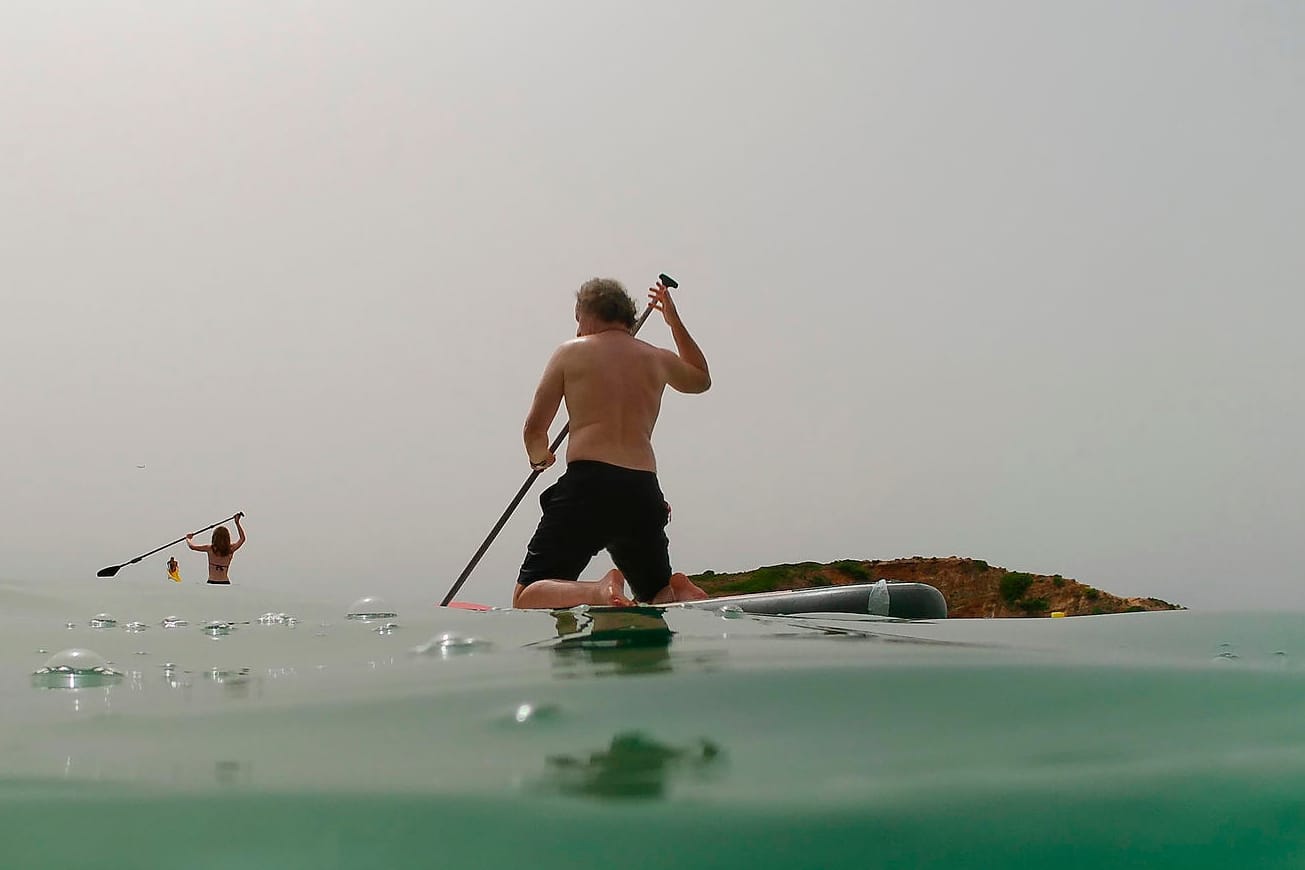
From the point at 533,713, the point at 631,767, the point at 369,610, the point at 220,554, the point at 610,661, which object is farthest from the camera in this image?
the point at 220,554

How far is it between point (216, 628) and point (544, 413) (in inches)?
56.6

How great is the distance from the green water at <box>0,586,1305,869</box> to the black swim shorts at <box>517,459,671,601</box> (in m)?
1.60

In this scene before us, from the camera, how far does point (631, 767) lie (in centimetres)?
74

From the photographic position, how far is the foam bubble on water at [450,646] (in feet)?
4.75

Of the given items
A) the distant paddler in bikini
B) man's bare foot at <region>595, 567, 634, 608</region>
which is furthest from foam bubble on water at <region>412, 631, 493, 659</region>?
the distant paddler in bikini

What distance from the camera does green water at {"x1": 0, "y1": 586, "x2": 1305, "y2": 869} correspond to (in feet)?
2.08

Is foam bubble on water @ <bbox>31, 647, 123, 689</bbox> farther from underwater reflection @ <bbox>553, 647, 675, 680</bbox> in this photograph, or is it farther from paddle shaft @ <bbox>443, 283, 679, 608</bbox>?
paddle shaft @ <bbox>443, 283, 679, 608</bbox>

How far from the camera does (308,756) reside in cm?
80

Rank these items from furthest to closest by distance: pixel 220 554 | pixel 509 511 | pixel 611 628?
pixel 220 554 → pixel 509 511 → pixel 611 628

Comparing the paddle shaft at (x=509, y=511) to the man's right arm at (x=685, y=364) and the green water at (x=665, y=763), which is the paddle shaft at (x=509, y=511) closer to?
the man's right arm at (x=685, y=364)

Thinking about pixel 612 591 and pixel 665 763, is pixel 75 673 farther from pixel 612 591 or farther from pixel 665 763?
pixel 612 591

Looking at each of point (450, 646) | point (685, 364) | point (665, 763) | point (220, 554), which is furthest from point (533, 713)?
point (220, 554)

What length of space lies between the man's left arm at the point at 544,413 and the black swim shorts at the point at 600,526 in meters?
0.21

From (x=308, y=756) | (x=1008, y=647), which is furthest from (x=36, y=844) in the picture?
(x=1008, y=647)
